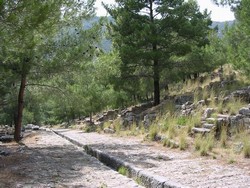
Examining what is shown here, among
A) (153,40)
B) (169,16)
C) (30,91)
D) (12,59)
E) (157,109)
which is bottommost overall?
(157,109)

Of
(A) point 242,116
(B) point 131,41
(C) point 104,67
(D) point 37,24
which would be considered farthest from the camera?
(B) point 131,41

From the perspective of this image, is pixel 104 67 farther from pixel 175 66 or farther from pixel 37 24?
pixel 37 24

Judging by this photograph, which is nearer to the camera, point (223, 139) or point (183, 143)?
point (223, 139)

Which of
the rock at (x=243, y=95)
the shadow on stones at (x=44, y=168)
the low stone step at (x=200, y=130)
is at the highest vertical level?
the rock at (x=243, y=95)

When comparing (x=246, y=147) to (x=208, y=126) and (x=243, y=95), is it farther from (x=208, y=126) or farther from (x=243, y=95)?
(x=243, y=95)

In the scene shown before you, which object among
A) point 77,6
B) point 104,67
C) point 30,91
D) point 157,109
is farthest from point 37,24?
point 157,109

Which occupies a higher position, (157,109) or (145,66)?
(145,66)

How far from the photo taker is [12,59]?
1233 centimetres

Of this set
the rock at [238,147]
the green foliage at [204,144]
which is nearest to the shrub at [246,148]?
the rock at [238,147]

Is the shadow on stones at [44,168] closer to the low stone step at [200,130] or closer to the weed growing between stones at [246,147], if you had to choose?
the weed growing between stones at [246,147]

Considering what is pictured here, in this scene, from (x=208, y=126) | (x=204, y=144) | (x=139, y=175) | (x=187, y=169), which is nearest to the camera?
(x=139, y=175)

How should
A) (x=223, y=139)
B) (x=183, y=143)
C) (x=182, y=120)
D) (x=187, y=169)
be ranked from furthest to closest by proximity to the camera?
(x=182, y=120), (x=183, y=143), (x=223, y=139), (x=187, y=169)

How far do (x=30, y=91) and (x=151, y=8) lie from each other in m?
8.19

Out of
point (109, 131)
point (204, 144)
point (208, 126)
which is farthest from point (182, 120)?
point (109, 131)
